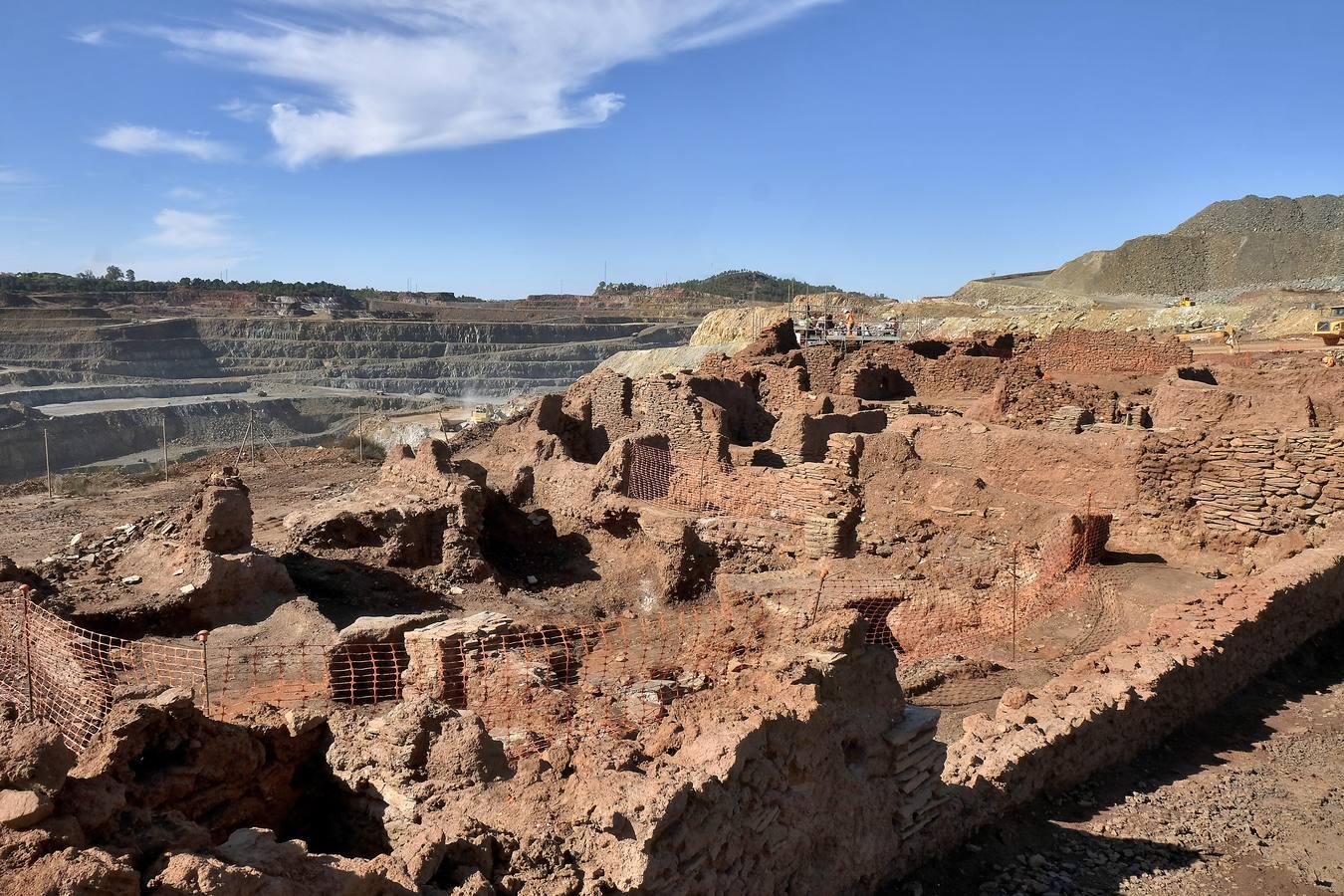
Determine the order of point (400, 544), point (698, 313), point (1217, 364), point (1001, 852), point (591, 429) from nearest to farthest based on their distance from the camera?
1. point (1001, 852)
2. point (400, 544)
3. point (591, 429)
4. point (1217, 364)
5. point (698, 313)

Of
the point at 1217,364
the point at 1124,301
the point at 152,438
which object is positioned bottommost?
the point at 152,438

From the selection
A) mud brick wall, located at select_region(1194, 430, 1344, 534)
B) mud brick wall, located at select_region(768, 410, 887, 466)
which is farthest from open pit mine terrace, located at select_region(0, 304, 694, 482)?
mud brick wall, located at select_region(1194, 430, 1344, 534)

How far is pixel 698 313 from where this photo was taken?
92.1 meters

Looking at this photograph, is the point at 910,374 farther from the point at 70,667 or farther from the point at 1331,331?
the point at 70,667

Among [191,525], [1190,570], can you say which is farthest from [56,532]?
[1190,570]

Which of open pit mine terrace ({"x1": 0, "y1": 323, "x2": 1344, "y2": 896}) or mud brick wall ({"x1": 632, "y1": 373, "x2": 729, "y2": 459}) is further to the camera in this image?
mud brick wall ({"x1": 632, "y1": 373, "x2": 729, "y2": 459})

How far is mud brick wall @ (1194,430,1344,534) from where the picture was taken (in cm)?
1080

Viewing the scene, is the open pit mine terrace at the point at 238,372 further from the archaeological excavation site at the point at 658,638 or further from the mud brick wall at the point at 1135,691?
the mud brick wall at the point at 1135,691

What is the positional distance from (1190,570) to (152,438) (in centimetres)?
4197

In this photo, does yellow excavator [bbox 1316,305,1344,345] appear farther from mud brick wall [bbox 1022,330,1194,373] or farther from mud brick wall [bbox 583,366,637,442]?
mud brick wall [bbox 583,366,637,442]

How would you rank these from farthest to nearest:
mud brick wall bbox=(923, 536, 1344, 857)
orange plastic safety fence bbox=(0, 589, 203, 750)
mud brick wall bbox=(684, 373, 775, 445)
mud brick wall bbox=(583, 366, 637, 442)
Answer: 1. mud brick wall bbox=(684, 373, 775, 445)
2. mud brick wall bbox=(583, 366, 637, 442)
3. orange plastic safety fence bbox=(0, 589, 203, 750)
4. mud brick wall bbox=(923, 536, 1344, 857)

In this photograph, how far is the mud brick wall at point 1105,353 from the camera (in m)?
23.0

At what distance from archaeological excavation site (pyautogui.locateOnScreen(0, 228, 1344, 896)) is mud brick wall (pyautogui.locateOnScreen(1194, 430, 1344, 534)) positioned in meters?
0.04

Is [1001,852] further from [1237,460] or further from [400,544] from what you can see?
[400,544]
